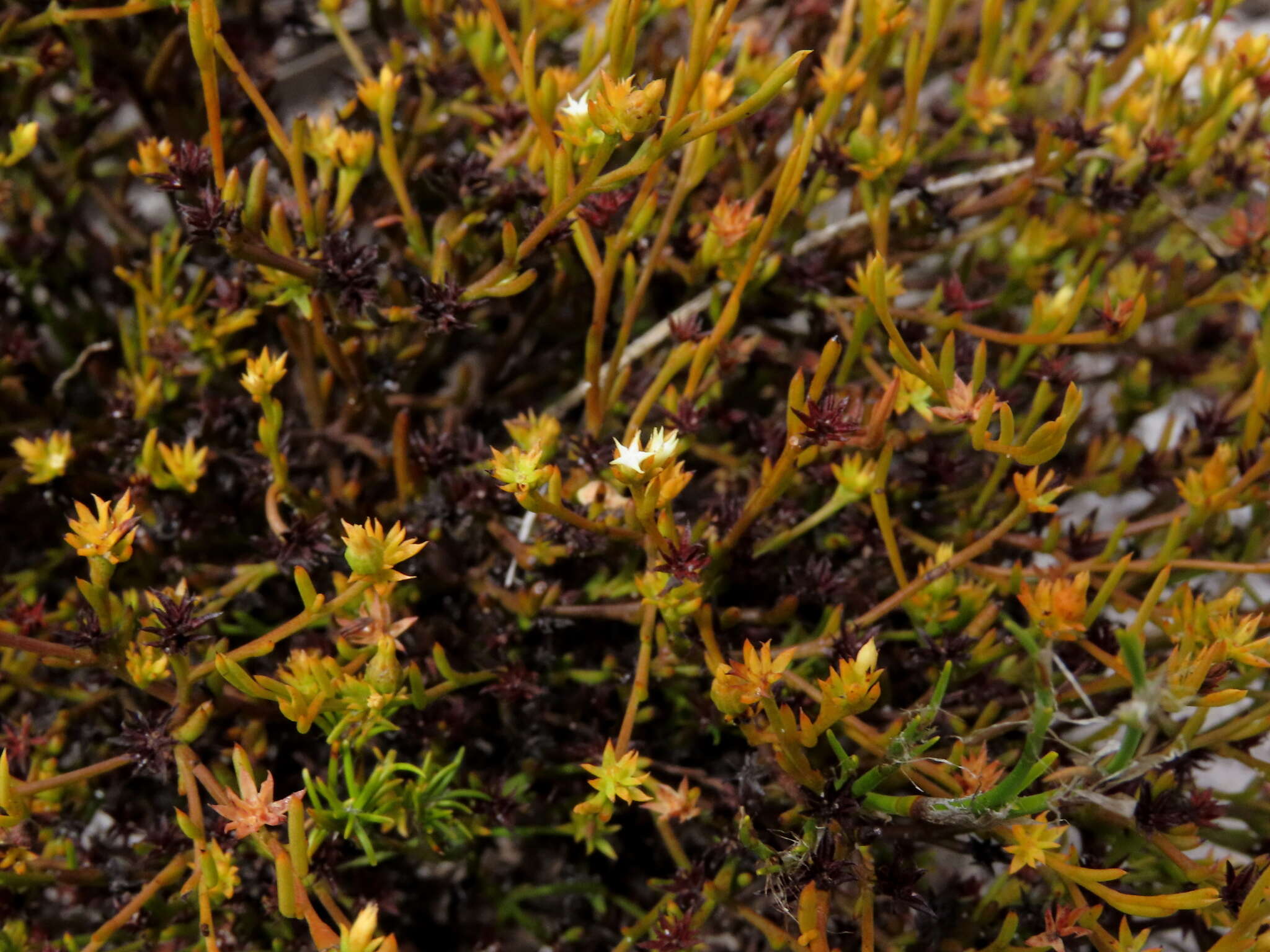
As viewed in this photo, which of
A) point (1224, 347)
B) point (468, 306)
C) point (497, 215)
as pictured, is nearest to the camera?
point (468, 306)

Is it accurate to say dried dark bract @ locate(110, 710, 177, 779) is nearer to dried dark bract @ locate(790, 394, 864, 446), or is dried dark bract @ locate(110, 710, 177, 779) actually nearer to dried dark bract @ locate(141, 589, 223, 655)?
dried dark bract @ locate(141, 589, 223, 655)

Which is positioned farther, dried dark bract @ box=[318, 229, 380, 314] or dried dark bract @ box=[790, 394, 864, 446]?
dried dark bract @ box=[318, 229, 380, 314]

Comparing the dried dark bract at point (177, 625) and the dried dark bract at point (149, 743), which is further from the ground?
the dried dark bract at point (177, 625)

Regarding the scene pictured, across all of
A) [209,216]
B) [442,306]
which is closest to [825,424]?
[442,306]

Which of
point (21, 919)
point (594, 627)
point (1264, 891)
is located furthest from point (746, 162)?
point (21, 919)

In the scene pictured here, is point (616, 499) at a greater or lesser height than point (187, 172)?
lesser

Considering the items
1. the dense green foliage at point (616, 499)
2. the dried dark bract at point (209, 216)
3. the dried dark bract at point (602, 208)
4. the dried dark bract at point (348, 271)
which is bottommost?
the dense green foliage at point (616, 499)

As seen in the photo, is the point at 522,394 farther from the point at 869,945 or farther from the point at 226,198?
the point at 869,945

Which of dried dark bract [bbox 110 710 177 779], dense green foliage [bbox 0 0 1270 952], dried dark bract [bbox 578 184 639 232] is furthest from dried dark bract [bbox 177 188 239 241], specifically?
dried dark bract [bbox 110 710 177 779]

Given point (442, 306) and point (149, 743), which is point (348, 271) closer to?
point (442, 306)

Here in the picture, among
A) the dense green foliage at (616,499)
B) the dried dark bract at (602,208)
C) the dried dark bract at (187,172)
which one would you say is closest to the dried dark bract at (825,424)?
the dense green foliage at (616,499)

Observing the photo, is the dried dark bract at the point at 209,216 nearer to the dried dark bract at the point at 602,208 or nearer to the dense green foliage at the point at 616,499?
the dense green foliage at the point at 616,499
